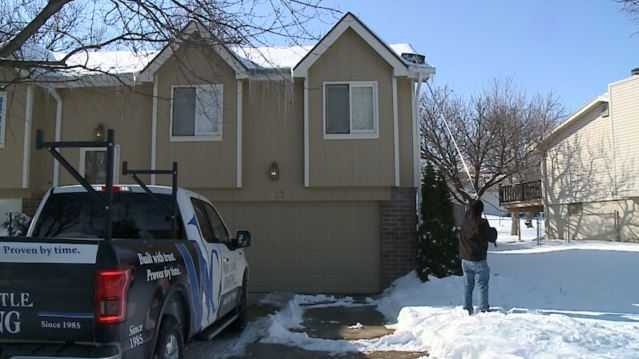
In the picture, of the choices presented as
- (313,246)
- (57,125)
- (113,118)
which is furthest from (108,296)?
(57,125)

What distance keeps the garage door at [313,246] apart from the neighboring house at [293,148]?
23 mm

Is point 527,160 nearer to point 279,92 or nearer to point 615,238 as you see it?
point 615,238

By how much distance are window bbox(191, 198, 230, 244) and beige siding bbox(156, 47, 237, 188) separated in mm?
5192

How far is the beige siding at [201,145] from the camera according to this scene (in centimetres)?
1280

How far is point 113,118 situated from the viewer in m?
13.6

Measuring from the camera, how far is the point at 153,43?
28.7 ft

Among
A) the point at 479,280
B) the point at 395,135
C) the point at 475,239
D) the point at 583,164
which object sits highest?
the point at 583,164

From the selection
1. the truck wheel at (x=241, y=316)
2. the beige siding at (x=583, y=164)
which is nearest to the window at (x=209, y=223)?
the truck wheel at (x=241, y=316)

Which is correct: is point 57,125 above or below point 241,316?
above

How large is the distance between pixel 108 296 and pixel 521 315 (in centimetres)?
572

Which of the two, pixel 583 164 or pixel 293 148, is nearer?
pixel 293 148

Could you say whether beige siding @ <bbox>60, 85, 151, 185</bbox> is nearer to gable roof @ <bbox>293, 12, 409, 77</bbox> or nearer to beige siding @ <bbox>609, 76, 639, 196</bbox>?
gable roof @ <bbox>293, 12, 409, 77</bbox>

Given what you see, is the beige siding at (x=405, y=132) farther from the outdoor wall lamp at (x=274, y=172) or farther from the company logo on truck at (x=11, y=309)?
the company logo on truck at (x=11, y=309)

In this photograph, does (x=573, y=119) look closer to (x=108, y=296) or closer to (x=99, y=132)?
(x=99, y=132)
